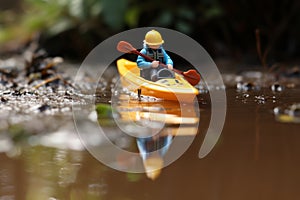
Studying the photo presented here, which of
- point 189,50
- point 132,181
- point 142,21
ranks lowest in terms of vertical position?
point 132,181

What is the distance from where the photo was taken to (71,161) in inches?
63.5

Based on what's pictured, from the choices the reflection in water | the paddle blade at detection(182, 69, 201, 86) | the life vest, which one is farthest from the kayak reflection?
the life vest

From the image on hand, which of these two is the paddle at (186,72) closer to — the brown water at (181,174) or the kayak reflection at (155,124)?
the kayak reflection at (155,124)

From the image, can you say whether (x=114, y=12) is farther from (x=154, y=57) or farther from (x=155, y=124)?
(x=155, y=124)

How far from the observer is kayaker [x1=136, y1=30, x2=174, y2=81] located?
108 inches

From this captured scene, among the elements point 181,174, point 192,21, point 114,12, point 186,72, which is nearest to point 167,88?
point 186,72

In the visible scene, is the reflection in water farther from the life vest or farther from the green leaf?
the green leaf

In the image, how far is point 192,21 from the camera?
5.18 meters

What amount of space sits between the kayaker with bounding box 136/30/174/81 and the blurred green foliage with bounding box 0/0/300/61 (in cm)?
221

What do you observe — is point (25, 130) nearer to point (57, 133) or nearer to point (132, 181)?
point (57, 133)

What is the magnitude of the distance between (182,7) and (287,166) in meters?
3.81

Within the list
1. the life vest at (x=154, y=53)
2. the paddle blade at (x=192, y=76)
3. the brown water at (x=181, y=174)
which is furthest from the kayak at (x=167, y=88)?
the brown water at (x=181, y=174)

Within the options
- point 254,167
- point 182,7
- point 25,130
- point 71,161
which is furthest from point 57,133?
point 182,7

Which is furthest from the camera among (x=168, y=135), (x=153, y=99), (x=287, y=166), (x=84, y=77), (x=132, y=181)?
(x=84, y=77)
